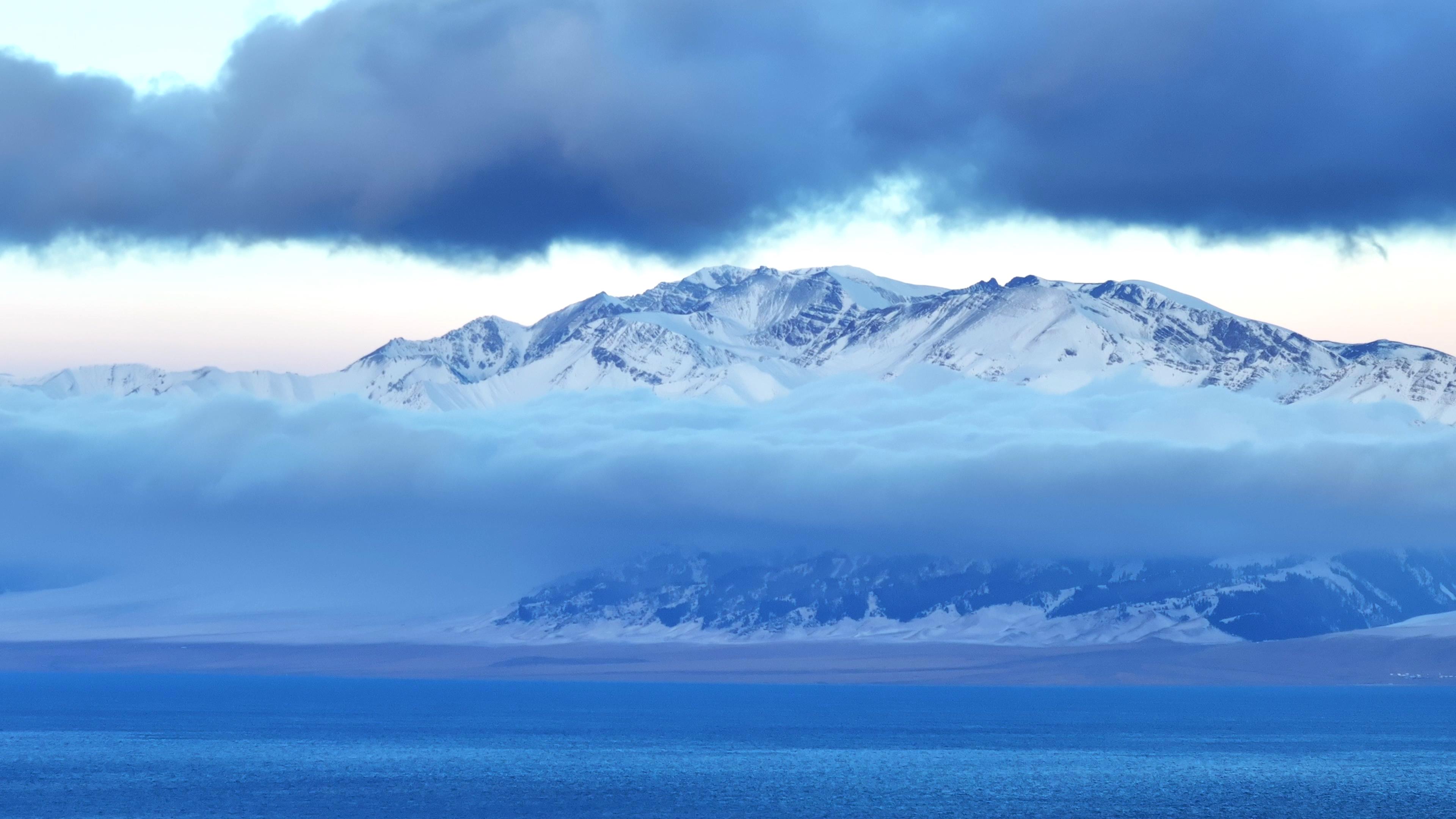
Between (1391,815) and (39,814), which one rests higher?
(39,814)

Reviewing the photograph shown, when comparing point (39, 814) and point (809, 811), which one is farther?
point (809, 811)

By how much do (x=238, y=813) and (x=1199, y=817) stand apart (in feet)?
310

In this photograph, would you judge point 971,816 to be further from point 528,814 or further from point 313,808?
point 313,808

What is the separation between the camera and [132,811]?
620 ft

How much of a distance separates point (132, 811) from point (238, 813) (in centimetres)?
1040

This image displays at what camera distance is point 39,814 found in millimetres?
184750

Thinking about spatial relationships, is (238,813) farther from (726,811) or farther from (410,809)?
(726,811)

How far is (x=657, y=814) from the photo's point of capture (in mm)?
193250

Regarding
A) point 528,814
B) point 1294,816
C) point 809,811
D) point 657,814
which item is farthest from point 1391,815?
point 528,814

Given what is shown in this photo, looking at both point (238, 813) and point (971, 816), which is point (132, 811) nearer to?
point (238, 813)

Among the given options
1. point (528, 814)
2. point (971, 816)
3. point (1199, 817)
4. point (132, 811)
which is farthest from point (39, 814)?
point (1199, 817)

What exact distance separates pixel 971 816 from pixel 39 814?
90.9m

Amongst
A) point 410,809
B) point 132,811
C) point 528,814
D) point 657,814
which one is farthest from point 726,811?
point 132,811

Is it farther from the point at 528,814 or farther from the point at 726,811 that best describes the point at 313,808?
the point at 726,811
